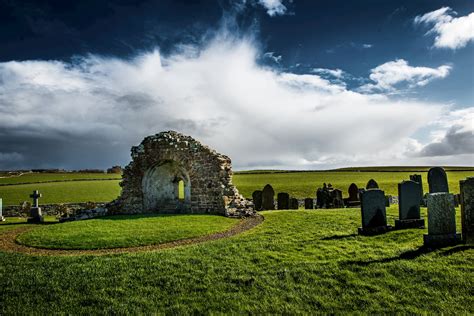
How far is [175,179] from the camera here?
21594 mm

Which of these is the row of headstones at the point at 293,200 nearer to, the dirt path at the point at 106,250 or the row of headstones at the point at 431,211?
the dirt path at the point at 106,250

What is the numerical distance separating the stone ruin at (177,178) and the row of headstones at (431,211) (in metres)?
8.04

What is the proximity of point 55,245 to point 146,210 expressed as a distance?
28.0 ft

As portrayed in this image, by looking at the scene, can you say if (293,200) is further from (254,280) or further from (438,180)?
(254,280)

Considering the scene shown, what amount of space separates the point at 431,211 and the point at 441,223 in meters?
0.41

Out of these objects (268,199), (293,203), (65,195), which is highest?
(65,195)

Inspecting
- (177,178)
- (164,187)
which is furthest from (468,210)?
(164,187)

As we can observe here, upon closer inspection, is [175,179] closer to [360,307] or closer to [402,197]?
[402,197]

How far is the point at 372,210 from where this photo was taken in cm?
1101

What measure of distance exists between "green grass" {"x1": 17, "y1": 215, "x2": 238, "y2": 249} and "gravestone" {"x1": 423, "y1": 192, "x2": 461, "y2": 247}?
7914mm

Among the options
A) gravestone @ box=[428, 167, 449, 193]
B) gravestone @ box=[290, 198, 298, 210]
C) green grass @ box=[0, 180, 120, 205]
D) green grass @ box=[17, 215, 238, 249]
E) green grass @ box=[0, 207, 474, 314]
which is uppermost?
gravestone @ box=[428, 167, 449, 193]

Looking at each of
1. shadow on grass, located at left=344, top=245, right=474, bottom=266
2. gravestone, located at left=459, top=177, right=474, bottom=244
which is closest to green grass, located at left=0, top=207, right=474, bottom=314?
shadow on grass, located at left=344, top=245, right=474, bottom=266

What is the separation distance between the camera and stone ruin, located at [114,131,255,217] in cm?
1906

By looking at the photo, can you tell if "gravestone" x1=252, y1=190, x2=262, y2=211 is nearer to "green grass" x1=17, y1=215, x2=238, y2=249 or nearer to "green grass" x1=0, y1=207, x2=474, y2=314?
"green grass" x1=17, y1=215, x2=238, y2=249
